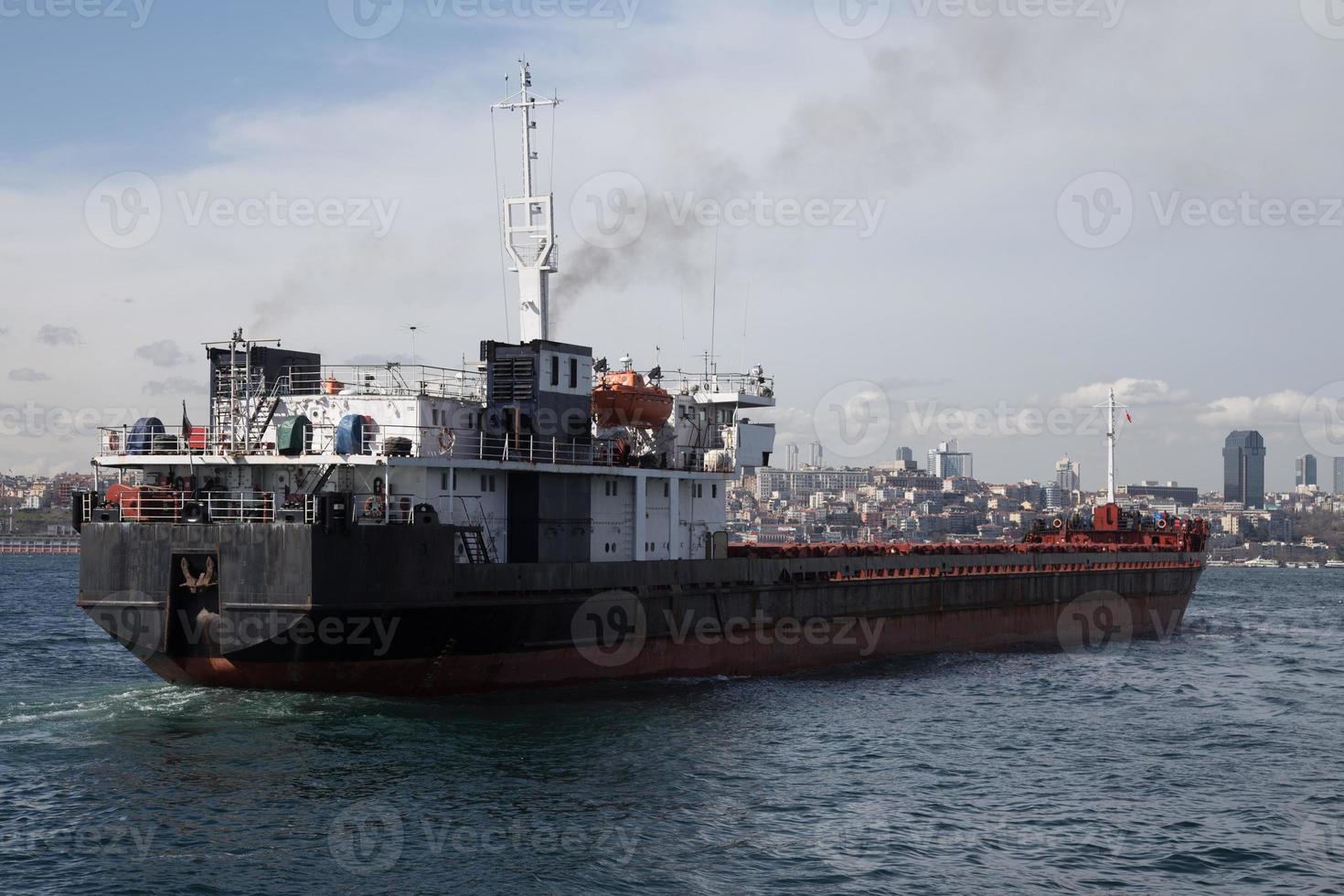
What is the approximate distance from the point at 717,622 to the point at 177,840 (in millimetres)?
16694

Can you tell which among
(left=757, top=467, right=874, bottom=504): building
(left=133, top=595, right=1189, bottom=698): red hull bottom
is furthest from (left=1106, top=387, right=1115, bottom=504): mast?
(left=757, top=467, right=874, bottom=504): building

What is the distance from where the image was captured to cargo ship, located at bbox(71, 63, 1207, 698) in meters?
24.7

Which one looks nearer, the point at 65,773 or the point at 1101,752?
the point at 65,773

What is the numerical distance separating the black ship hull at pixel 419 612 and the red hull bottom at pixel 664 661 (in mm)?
43

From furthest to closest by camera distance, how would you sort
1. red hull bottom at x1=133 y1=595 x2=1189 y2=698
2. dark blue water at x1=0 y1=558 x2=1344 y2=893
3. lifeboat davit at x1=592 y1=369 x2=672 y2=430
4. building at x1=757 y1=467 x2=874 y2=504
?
1. building at x1=757 y1=467 x2=874 y2=504
2. lifeboat davit at x1=592 y1=369 x2=672 y2=430
3. red hull bottom at x1=133 y1=595 x2=1189 y2=698
4. dark blue water at x1=0 y1=558 x2=1344 y2=893

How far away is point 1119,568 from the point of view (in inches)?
2071

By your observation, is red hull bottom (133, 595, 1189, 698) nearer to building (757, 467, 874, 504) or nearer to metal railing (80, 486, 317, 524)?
metal railing (80, 486, 317, 524)

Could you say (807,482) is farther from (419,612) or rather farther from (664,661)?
(419,612)

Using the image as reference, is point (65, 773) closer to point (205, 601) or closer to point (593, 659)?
point (205, 601)

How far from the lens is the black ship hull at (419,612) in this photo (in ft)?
79.7

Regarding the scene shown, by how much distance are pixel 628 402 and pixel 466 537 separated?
22.1 feet

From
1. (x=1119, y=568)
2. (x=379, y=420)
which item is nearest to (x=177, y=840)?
(x=379, y=420)

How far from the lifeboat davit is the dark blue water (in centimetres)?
687

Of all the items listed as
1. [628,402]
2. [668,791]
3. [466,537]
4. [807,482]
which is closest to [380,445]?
[466,537]
